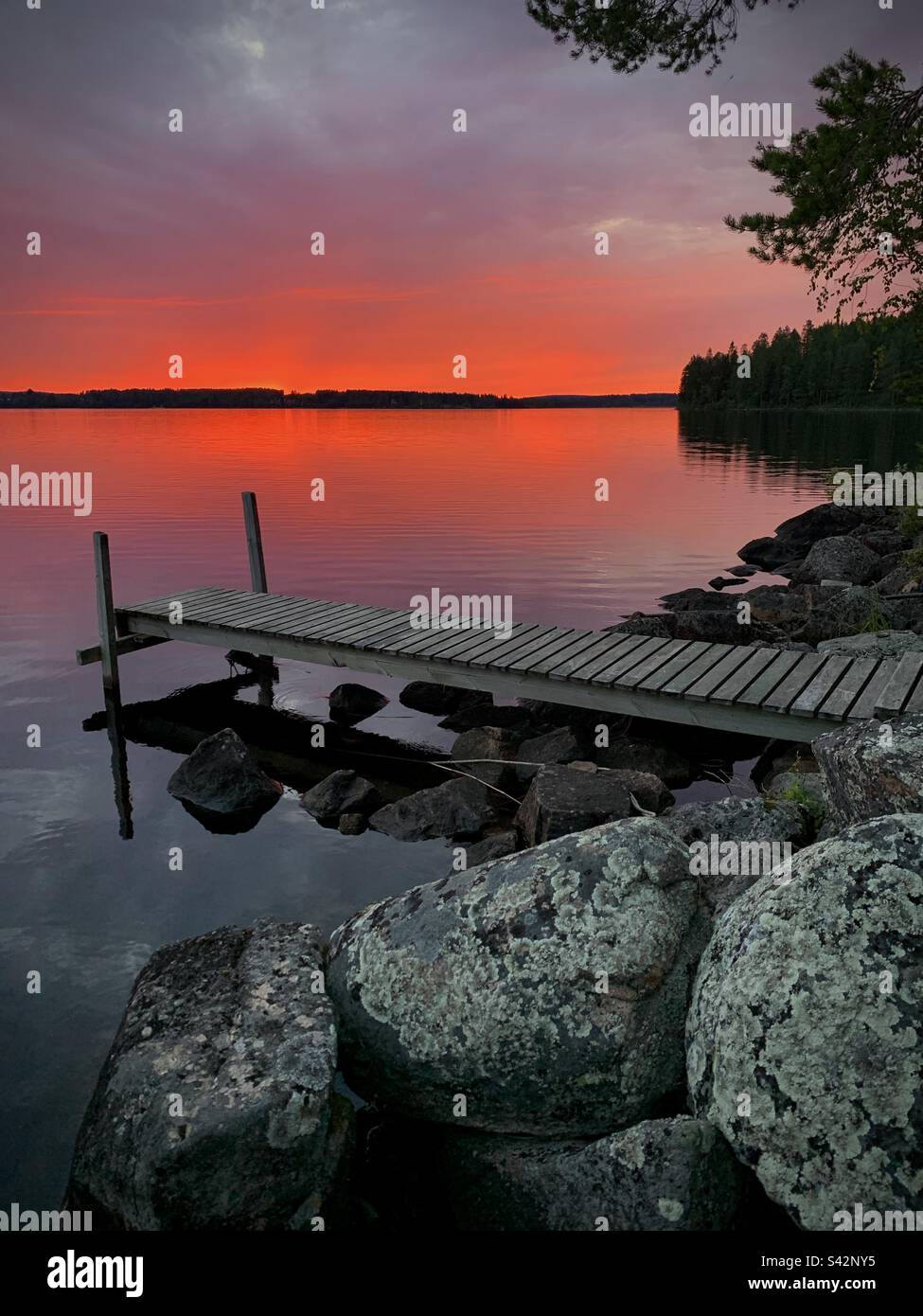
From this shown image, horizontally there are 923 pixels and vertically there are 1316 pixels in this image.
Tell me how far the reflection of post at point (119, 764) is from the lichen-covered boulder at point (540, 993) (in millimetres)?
6620

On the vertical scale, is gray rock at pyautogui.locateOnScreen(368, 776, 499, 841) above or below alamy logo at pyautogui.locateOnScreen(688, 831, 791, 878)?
below

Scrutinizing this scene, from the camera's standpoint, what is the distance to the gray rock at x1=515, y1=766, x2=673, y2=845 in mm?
8016

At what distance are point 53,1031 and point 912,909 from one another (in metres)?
5.96

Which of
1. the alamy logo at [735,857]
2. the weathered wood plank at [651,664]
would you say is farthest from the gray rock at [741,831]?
the weathered wood plank at [651,664]

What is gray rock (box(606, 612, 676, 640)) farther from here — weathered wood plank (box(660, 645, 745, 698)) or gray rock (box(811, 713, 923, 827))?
gray rock (box(811, 713, 923, 827))

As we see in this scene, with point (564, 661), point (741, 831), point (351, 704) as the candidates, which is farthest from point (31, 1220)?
point (351, 704)

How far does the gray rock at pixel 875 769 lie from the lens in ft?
16.3

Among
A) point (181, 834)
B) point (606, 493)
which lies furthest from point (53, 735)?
point (606, 493)

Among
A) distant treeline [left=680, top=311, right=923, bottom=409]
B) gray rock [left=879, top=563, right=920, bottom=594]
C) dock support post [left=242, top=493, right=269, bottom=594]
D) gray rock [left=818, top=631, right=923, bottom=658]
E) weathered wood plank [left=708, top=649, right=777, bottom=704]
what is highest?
distant treeline [left=680, top=311, right=923, bottom=409]

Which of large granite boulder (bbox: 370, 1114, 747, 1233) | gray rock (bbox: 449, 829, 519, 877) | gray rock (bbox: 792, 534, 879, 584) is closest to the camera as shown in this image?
large granite boulder (bbox: 370, 1114, 747, 1233)

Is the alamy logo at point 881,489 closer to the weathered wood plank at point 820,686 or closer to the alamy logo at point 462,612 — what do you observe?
the weathered wood plank at point 820,686

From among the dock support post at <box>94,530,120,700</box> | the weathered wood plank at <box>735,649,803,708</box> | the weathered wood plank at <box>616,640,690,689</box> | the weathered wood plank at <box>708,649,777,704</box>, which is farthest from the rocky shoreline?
the dock support post at <box>94,530,120,700</box>

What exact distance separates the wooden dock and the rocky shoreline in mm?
3660
